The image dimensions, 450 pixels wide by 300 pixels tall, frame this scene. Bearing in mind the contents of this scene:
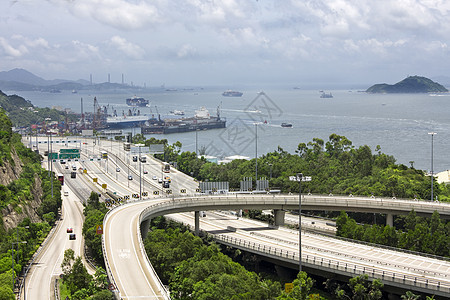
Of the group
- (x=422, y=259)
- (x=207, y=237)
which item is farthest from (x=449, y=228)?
(x=207, y=237)

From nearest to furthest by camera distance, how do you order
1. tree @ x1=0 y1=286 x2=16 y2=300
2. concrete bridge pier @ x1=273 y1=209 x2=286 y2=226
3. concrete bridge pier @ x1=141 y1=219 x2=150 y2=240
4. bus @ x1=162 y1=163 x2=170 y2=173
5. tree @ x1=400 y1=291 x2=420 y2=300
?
tree @ x1=0 y1=286 x2=16 y2=300, tree @ x1=400 y1=291 x2=420 y2=300, concrete bridge pier @ x1=141 y1=219 x2=150 y2=240, concrete bridge pier @ x1=273 y1=209 x2=286 y2=226, bus @ x1=162 y1=163 x2=170 y2=173

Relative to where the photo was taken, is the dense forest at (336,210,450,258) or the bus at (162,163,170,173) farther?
the bus at (162,163,170,173)

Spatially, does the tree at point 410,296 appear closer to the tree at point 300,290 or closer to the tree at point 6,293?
the tree at point 300,290

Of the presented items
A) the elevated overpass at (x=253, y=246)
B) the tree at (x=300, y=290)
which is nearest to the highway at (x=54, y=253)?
the elevated overpass at (x=253, y=246)

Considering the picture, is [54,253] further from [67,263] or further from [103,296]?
[103,296]

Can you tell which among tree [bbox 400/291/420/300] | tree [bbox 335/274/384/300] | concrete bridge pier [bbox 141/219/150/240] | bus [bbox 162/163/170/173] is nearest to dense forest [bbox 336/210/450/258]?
→ tree [bbox 335/274/384/300]

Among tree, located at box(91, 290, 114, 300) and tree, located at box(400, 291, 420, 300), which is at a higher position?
tree, located at box(91, 290, 114, 300)

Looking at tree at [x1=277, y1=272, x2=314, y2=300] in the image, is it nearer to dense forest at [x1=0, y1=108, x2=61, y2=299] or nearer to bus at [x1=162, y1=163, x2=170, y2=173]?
dense forest at [x1=0, y1=108, x2=61, y2=299]

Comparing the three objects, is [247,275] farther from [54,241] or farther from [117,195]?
[117,195]

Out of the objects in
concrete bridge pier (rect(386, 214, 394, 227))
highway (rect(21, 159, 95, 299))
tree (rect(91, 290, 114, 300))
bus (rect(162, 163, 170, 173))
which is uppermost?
tree (rect(91, 290, 114, 300))
